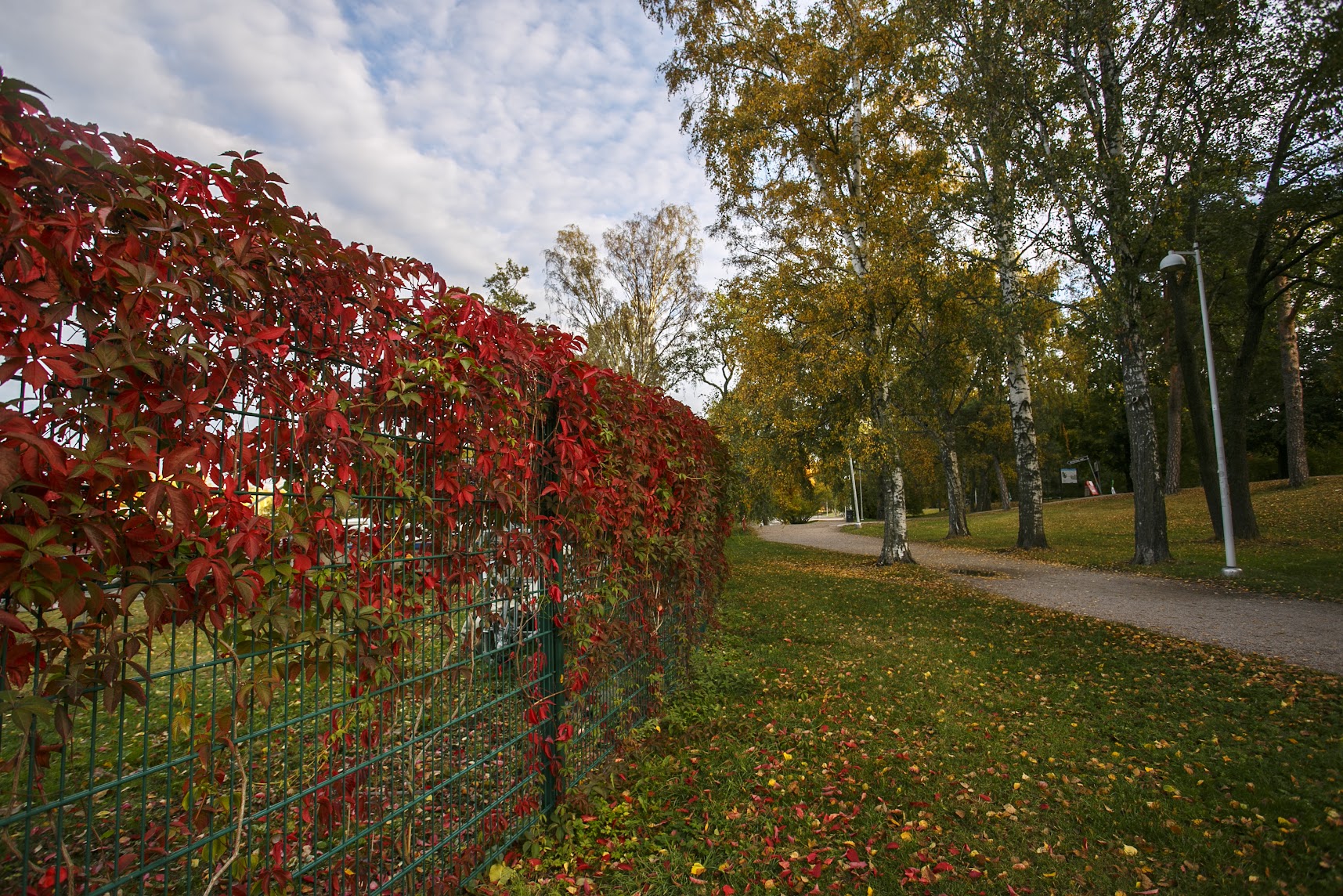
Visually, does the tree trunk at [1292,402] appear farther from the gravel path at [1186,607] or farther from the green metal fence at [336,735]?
the green metal fence at [336,735]

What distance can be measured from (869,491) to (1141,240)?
37.4m

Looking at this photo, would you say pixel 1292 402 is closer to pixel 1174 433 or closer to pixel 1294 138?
pixel 1174 433

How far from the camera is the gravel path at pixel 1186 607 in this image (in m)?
6.54

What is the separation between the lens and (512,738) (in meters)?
2.89

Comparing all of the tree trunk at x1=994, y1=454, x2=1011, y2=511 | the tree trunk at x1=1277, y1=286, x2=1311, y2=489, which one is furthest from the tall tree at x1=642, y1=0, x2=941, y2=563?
the tree trunk at x1=994, y1=454, x2=1011, y2=511

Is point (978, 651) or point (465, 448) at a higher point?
point (465, 448)

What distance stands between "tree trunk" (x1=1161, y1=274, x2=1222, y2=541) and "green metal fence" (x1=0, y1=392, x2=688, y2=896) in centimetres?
1505

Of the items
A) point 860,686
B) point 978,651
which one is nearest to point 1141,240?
point 978,651

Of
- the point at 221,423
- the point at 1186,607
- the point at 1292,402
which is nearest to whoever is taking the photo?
the point at 221,423

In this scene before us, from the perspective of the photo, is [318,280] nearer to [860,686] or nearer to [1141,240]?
[860,686]

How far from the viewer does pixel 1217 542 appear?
14016 mm

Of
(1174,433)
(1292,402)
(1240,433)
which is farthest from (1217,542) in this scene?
(1174,433)

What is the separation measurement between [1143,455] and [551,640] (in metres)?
13.3

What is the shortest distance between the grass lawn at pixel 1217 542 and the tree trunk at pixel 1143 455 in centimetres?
40
